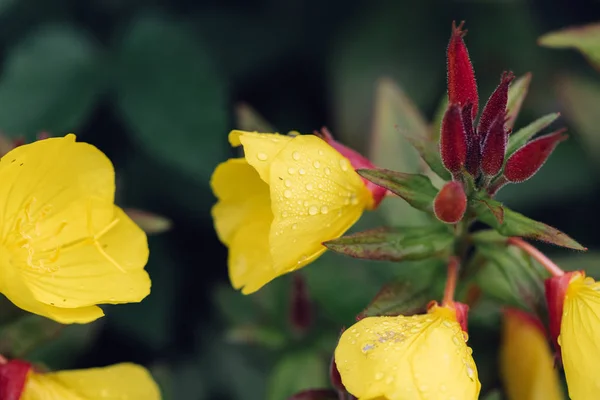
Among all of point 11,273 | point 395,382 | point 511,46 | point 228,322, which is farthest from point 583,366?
point 511,46

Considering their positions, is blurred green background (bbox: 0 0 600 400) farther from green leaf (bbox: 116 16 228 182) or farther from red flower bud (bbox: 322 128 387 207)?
red flower bud (bbox: 322 128 387 207)

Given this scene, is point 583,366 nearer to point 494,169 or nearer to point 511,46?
point 494,169

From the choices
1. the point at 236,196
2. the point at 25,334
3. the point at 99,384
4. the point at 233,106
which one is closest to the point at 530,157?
the point at 236,196

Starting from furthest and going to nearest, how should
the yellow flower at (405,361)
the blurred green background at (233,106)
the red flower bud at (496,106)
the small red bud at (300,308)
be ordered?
the blurred green background at (233,106)
the small red bud at (300,308)
the red flower bud at (496,106)
the yellow flower at (405,361)

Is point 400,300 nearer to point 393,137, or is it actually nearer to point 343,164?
point 343,164

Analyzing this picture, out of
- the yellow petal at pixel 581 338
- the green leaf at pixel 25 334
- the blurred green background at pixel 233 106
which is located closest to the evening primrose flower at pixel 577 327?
the yellow petal at pixel 581 338

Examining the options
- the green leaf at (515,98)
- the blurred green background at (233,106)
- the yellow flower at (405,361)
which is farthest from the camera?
the blurred green background at (233,106)

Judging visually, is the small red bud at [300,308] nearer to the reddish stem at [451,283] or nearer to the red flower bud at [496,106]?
the reddish stem at [451,283]
